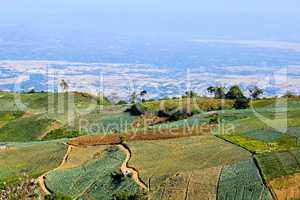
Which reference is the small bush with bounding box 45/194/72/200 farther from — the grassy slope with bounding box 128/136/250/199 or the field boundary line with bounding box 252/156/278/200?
the field boundary line with bounding box 252/156/278/200

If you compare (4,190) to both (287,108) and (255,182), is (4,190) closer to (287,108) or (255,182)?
(255,182)

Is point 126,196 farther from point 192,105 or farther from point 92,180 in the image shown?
point 192,105

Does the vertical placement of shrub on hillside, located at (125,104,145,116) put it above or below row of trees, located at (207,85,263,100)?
below

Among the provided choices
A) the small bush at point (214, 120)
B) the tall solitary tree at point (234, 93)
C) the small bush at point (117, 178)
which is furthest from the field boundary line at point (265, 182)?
the tall solitary tree at point (234, 93)

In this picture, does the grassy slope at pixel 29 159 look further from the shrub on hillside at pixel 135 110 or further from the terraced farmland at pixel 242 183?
the shrub on hillside at pixel 135 110

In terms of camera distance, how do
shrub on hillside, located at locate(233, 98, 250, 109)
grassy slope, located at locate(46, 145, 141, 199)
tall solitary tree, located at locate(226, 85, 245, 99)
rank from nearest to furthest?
grassy slope, located at locate(46, 145, 141, 199), shrub on hillside, located at locate(233, 98, 250, 109), tall solitary tree, located at locate(226, 85, 245, 99)

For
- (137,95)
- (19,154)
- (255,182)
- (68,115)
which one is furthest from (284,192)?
(137,95)

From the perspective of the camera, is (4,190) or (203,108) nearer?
(4,190)

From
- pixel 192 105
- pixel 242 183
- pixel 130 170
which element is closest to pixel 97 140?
pixel 130 170

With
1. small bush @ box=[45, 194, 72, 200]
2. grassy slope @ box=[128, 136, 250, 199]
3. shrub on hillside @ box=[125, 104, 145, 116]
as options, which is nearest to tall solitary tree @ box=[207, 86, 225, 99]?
shrub on hillside @ box=[125, 104, 145, 116]
